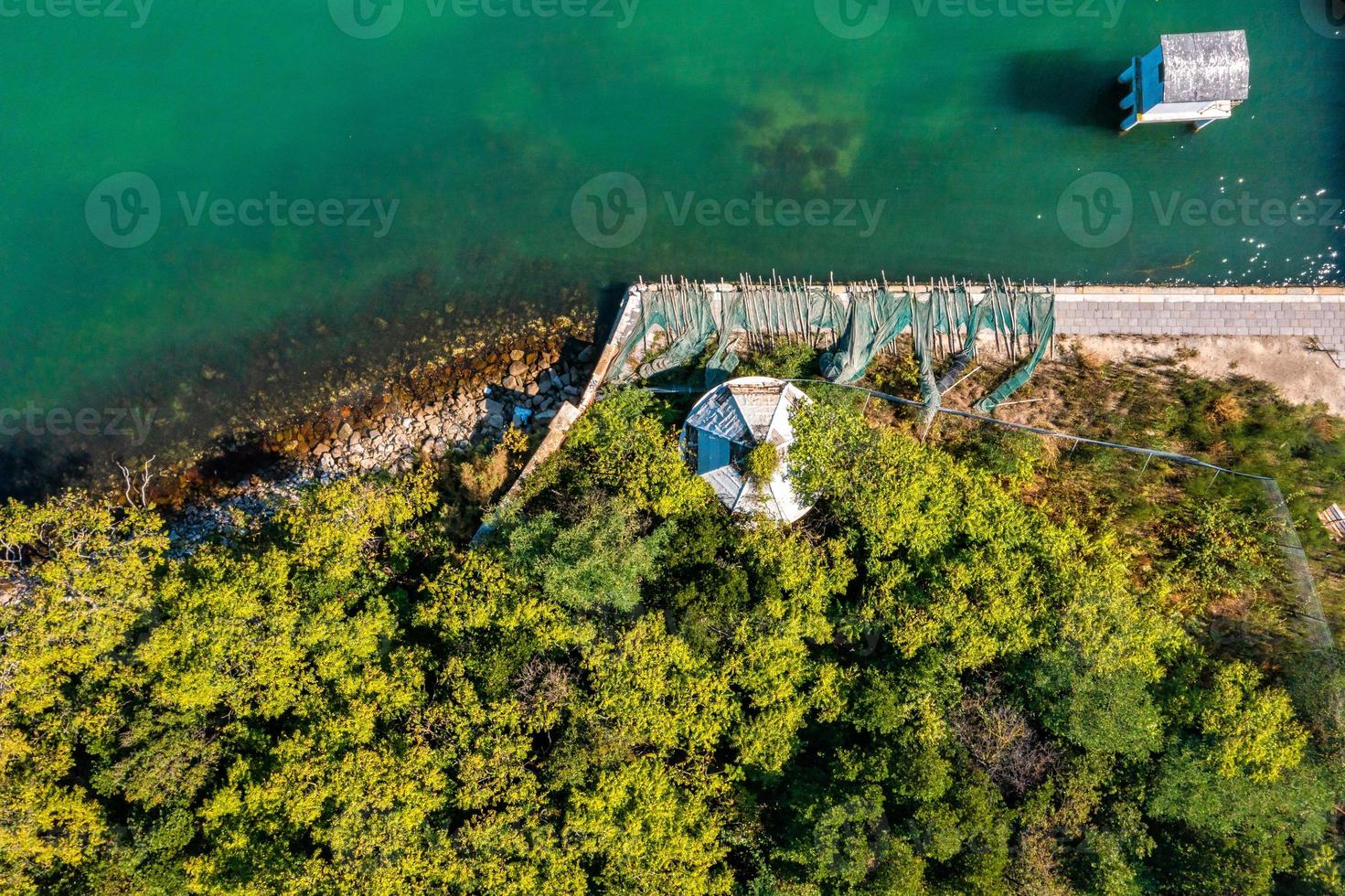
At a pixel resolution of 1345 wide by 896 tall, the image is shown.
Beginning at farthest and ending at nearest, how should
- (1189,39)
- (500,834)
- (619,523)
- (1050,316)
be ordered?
1. (1050,316)
2. (1189,39)
3. (619,523)
4. (500,834)

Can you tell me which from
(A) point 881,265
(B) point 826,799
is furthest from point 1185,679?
(A) point 881,265

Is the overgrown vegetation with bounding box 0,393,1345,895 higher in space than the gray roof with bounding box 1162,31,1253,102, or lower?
lower

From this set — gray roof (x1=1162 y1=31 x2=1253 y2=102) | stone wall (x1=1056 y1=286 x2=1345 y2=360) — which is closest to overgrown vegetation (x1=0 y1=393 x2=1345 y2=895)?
stone wall (x1=1056 y1=286 x2=1345 y2=360)

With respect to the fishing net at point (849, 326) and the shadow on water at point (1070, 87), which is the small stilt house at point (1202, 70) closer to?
the shadow on water at point (1070, 87)

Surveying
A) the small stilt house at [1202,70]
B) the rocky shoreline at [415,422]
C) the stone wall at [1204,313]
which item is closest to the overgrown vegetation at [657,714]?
the rocky shoreline at [415,422]

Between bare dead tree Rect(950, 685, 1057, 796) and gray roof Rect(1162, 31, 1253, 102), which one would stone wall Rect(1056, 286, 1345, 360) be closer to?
gray roof Rect(1162, 31, 1253, 102)

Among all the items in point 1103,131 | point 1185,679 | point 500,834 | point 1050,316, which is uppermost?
point 1103,131

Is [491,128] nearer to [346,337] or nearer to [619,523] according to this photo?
[346,337]
